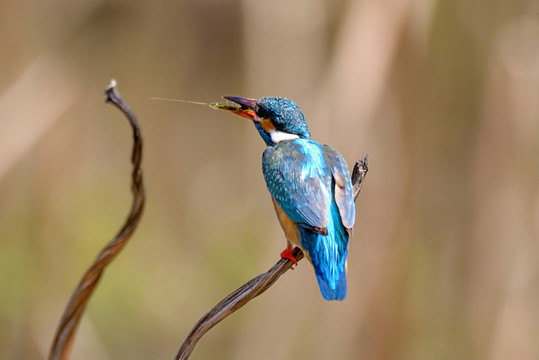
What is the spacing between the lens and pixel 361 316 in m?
2.41

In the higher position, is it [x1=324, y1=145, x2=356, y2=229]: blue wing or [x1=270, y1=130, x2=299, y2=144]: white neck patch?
[x1=270, y1=130, x2=299, y2=144]: white neck patch

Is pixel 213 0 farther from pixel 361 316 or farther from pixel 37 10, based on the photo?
pixel 361 316

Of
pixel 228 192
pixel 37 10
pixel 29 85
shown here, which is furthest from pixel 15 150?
pixel 228 192

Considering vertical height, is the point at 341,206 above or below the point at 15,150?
above

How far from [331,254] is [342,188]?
0.19m

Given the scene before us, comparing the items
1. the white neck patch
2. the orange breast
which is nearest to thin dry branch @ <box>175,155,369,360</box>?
the orange breast

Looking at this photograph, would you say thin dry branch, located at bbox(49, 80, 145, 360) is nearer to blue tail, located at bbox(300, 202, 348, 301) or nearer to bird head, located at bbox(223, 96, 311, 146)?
blue tail, located at bbox(300, 202, 348, 301)

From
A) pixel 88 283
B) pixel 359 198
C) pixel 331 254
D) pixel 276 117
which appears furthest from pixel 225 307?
pixel 359 198

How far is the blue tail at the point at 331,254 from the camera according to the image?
61.0 inches

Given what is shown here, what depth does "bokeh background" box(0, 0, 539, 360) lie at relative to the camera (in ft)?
7.81

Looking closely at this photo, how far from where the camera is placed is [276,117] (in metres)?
1.90

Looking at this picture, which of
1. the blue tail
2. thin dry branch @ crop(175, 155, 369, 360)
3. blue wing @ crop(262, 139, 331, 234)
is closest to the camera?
thin dry branch @ crop(175, 155, 369, 360)

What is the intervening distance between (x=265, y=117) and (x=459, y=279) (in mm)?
1304

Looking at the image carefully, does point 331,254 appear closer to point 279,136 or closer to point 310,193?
point 310,193
